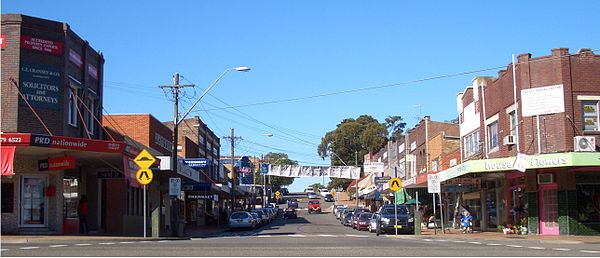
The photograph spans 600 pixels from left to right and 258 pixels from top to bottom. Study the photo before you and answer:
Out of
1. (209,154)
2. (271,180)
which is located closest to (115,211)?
(209,154)

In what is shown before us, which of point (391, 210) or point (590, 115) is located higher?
point (590, 115)

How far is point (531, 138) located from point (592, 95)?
3.10 m

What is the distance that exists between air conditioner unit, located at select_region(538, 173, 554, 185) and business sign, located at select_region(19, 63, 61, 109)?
2089 centimetres

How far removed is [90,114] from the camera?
33062mm

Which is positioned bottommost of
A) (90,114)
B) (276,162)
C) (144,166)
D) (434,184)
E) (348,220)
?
(348,220)

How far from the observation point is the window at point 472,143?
39.5 metres

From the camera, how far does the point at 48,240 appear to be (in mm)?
23469

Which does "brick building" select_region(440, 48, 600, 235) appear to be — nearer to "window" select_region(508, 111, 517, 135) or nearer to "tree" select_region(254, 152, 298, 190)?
"window" select_region(508, 111, 517, 135)

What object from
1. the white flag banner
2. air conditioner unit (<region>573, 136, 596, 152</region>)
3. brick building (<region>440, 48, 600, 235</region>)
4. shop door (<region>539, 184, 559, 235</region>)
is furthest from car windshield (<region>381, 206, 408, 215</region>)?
the white flag banner

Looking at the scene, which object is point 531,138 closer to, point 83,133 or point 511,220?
point 511,220

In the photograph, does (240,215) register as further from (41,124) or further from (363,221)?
(41,124)

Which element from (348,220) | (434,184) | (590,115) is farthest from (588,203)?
(348,220)

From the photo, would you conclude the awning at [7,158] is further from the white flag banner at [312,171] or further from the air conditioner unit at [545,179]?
the white flag banner at [312,171]

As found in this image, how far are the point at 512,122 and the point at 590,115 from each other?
12.9ft
